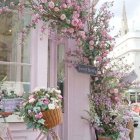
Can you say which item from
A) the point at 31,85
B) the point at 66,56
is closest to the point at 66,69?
the point at 66,56

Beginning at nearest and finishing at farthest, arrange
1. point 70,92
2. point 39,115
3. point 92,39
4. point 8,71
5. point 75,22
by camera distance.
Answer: point 39,115, point 75,22, point 8,71, point 92,39, point 70,92

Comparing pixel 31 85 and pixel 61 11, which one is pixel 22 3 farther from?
pixel 31 85

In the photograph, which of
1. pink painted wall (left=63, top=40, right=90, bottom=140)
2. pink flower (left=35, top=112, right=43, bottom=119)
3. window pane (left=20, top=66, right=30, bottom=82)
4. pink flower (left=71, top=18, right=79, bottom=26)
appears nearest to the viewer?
pink flower (left=35, top=112, right=43, bottom=119)

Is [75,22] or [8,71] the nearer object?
[75,22]

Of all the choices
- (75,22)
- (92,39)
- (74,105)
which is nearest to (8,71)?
(75,22)

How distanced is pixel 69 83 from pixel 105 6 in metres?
1.53

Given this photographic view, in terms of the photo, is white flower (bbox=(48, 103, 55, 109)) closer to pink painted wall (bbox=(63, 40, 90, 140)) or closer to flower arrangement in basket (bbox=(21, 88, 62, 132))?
flower arrangement in basket (bbox=(21, 88, 62, 132))

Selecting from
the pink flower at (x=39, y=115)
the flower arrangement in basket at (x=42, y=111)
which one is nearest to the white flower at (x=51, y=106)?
the flower arrangement in basket at (x=42, y=111)

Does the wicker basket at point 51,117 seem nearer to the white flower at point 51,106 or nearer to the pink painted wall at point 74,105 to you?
the white flower at point 51,106

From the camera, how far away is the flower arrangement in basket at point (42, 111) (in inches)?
166

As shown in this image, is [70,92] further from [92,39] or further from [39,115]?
[39,115]

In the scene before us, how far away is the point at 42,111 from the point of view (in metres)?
4.23

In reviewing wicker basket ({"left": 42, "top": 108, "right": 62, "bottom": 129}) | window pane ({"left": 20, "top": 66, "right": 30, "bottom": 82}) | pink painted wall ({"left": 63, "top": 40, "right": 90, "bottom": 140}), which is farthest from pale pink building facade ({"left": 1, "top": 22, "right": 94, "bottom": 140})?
wicker basket ({"left": 42, "top": 108, "right": 62, "bottom": 129})

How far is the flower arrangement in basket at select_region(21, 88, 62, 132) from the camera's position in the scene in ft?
13.8
